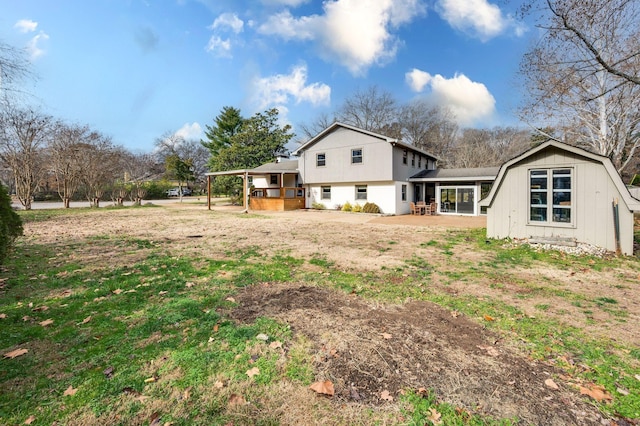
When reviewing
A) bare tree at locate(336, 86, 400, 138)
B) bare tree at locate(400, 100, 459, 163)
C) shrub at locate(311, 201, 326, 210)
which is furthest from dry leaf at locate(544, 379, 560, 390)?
bare tree at locate(400, 100, 459, 163)

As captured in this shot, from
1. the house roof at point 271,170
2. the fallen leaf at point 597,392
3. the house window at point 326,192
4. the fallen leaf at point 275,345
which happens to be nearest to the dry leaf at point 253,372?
the fallen leaf at point 275,345

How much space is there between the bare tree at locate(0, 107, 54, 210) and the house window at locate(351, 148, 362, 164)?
22240mm

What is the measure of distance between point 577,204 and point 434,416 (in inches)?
372

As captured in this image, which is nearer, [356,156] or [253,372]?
[253,372]

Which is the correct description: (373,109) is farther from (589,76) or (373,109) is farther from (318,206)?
(589,76)

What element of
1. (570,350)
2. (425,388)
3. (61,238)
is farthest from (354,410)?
(61,238)

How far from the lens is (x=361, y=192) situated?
22.8 metres

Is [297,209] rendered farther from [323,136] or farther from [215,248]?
[215,248]

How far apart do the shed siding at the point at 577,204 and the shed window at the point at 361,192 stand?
12.8 meters

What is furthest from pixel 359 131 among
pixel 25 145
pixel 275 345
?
pixel 25 145

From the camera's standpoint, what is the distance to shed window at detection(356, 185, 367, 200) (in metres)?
22.5

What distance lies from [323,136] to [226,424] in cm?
2330

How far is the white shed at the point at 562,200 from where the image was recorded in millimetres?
7941

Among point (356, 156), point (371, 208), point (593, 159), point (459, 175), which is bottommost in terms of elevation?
point (371, 208)
